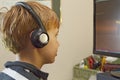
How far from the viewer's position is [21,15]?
750 mm

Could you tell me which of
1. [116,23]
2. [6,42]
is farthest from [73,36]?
[6,42]

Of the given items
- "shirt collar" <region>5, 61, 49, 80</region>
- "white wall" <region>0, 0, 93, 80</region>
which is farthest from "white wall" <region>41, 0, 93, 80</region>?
"shirt collar" <region>5, 61, 49, 80</region>

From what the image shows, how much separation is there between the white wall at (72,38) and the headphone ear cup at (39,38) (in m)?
0.73

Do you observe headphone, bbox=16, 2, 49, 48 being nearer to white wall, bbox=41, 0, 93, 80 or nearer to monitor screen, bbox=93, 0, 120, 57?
monitor screen, bbox=93, 0, 120, 57

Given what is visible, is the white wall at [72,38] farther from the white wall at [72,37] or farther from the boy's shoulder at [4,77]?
the boy's shoulder at [4,77]

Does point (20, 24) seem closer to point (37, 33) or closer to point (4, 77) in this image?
point (37, 33)

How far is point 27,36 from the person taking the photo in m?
0.77

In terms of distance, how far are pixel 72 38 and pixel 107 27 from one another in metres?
0.41

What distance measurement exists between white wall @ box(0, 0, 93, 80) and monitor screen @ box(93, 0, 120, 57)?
299 millimetres

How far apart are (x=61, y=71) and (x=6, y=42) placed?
83cm

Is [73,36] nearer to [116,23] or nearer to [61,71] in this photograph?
[61,71]

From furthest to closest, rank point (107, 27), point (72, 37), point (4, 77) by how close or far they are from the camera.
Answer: point (72, 37) < point (107, 27) < point (4, 77)

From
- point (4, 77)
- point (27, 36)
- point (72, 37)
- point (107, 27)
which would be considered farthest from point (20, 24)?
point (72, 37)

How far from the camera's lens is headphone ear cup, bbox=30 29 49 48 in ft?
2.43
